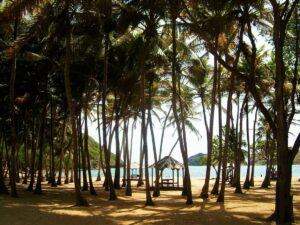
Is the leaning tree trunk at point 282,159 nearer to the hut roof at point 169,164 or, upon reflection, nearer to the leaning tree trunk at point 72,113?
the leaning tree trunk at point 72,113

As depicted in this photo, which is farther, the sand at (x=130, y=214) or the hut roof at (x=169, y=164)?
the hut roof at (x=169, y=164)

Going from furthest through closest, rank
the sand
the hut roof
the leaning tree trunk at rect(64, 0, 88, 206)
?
the hut roof → the leaning tree trunk at rect(64, 0, 88, 206) → the sand

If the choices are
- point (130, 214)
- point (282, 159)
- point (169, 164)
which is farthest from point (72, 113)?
point (169, 164)

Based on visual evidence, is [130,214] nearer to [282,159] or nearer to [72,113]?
[72,113]

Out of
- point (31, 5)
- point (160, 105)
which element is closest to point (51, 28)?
point (31, 5)

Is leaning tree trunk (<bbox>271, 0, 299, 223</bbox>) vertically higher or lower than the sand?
higher

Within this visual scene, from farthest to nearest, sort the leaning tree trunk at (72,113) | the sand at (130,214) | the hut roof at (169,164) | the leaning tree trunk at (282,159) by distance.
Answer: the hut roof at (169,164)
the leaning tree trunk at (72,113)
the sand at (130,214)
the leaning tree trunk at (282,159)

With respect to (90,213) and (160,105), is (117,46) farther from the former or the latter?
(160,105)

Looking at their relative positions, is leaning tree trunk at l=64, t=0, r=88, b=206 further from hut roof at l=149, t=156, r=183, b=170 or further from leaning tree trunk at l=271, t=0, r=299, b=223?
hut roof at l=149, t=156, r=183, b=170

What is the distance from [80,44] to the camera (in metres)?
21.2

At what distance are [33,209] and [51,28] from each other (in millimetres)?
7886

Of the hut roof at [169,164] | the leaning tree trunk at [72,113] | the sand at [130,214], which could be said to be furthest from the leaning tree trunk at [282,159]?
the hut roof at [169,164]

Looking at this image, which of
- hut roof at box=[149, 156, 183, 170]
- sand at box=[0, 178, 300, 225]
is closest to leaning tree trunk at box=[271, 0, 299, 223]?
sand at box=[0, 178, 300, 225]

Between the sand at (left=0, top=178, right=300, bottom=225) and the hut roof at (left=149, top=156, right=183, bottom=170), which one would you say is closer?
the sand at (left=0, top=178, right=300, bottom=225)
